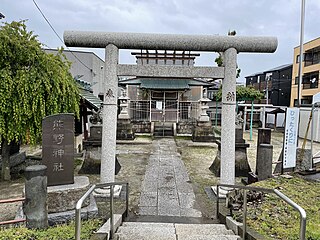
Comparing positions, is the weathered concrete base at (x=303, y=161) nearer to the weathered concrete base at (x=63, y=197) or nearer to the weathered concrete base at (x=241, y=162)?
the weathered concrete base at (x=241, y=162)

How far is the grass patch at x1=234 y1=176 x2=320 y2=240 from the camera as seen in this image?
Answer: 3840 mm

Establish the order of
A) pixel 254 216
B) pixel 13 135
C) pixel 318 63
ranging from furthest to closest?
pixel 318 63, pixel 13 135, pixel 254 216

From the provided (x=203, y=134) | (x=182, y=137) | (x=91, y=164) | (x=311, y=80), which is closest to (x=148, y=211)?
(x=91, y=164)

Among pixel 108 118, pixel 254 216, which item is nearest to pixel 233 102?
pixel 254 216

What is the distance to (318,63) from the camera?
24750mm

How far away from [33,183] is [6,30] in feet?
16.5

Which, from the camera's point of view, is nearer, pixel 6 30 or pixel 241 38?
pixel 241 38

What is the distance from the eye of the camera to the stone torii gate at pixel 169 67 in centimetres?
598

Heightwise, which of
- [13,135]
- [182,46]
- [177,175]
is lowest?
[177,175]

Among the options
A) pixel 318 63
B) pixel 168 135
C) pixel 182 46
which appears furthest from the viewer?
pixel 318 63

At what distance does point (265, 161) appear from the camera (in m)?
6.76

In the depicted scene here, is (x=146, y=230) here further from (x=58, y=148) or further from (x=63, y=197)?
(x=58, y=148)

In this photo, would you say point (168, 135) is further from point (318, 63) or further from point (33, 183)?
point (318, 63)

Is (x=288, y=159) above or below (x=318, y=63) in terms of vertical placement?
below
